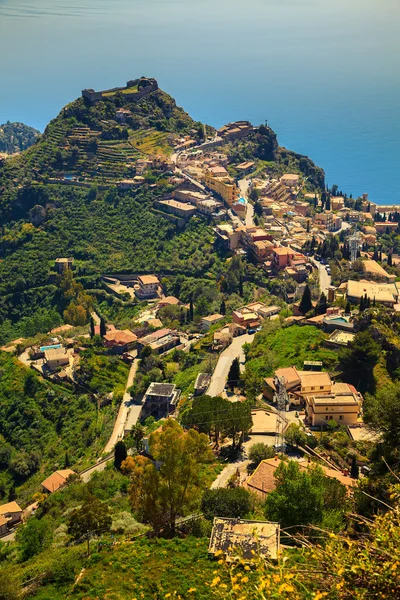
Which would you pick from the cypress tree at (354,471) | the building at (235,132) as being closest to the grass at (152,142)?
the building at (235,132)

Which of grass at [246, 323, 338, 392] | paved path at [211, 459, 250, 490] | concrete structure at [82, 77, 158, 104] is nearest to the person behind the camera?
paved path at [211, 459, 250, 490]

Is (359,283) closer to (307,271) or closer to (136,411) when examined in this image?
(307,271)

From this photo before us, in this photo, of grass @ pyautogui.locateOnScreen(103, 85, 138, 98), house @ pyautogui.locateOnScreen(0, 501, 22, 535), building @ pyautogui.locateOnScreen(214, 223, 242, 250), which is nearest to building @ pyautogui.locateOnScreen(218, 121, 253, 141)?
grass @ pyautogui.locateOnScreen(103, 85, 138, 98)

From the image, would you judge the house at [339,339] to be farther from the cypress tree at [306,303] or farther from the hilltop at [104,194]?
the hilltop at [104,194]

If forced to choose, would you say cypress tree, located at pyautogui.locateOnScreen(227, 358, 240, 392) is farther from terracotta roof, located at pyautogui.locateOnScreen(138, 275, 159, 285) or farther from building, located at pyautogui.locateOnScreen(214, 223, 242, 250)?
building, located at pyautogui.locateOnScreen(214, 223, 242, 250)

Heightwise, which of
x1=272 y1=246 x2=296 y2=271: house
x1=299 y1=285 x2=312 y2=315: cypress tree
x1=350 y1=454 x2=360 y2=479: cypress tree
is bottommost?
x1=350 y1=454 x2=360 y2=479: cypress tree

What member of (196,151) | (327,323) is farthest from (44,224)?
(327,323)

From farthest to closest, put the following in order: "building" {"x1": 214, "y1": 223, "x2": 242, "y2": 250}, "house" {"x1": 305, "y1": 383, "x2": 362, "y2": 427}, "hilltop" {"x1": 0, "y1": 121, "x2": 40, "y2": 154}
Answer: "hilltop" {"x1": 0, "y1": 121, "x2": 40, "y2": 154}
"building" {"x1": 214, "y1": 223, "x2": 242, "y2": 250}
"house" {"x1": 305, "y1": 383, "x2": 362, "y2": 427}
